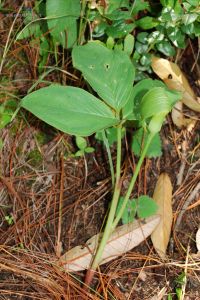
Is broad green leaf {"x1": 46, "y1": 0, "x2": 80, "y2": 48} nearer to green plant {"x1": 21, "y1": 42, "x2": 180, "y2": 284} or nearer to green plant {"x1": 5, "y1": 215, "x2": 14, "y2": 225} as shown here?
green plant {"x1": 21, "y1": 42, "x2": 180, "y2": 284}

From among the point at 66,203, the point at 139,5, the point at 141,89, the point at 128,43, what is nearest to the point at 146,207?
the point at 66,203

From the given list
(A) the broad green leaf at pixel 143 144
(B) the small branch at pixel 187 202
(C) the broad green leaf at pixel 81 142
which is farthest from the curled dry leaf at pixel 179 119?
(C) the broad green leaf at pixel 81 142

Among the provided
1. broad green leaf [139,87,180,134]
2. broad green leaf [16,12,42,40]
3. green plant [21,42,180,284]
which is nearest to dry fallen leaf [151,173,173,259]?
green plant [21,42,180,284]

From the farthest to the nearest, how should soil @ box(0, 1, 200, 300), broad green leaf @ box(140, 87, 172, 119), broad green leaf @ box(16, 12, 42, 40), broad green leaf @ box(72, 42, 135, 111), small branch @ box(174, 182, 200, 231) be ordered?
broad green leaf @ box(16, 12, 42, 40), small branch @ box(174, 182, 200, 231), soil @ box(0, 1, 200, 300), broad green leaf @ box(72, 42, 135, 111), broad green leaf @ box(140, 87, 172, 119)

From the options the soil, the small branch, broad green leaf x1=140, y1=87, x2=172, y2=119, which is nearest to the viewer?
broad green leaf x1=140, y1=87, x2=172, y2=119

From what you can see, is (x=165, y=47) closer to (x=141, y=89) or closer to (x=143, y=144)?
(x=141, y=89)

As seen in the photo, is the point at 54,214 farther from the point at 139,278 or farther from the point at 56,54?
the point at 56,54

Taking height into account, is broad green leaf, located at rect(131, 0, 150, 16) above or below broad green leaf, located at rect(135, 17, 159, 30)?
above
